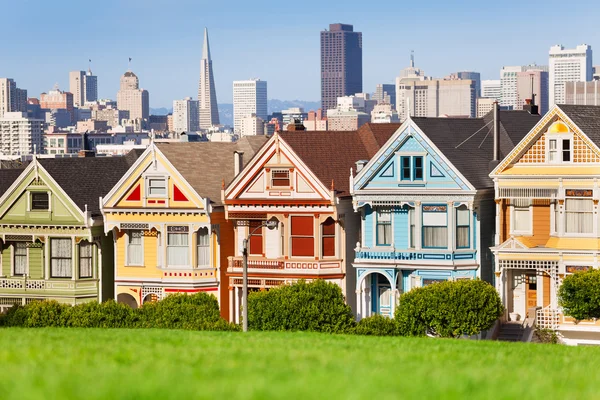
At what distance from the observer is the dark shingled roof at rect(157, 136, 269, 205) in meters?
48.5

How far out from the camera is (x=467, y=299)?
134ft

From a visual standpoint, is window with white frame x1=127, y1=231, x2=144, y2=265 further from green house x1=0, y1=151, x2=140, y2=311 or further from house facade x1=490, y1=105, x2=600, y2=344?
house facade x1=490, y1=105, x2=600, y2=344

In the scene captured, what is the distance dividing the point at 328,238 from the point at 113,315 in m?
7.77

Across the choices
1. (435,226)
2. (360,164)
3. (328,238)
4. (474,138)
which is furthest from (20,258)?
(474,138)

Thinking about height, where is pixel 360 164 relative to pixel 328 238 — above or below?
above

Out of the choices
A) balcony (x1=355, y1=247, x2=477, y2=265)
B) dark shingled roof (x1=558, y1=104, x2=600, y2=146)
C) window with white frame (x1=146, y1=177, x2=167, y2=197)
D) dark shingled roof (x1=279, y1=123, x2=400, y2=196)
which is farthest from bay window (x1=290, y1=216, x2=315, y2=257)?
dark shingled roof (x1=558, y1=104, x2=600, y2=146)

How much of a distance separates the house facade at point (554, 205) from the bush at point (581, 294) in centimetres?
132

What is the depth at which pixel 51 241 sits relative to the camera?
49.0m

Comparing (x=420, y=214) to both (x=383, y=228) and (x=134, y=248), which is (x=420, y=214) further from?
(x=134, y=248)

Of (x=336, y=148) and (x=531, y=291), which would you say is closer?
(x=531, y=291)

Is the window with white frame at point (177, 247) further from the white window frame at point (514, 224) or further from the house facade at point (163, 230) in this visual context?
the white window frame at point (514, 224)

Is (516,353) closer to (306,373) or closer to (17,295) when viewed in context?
(306,373)

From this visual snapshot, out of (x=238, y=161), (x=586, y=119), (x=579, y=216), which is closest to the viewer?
(x=579, y=216)

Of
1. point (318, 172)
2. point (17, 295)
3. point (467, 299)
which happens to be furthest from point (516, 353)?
point (17, 295)
